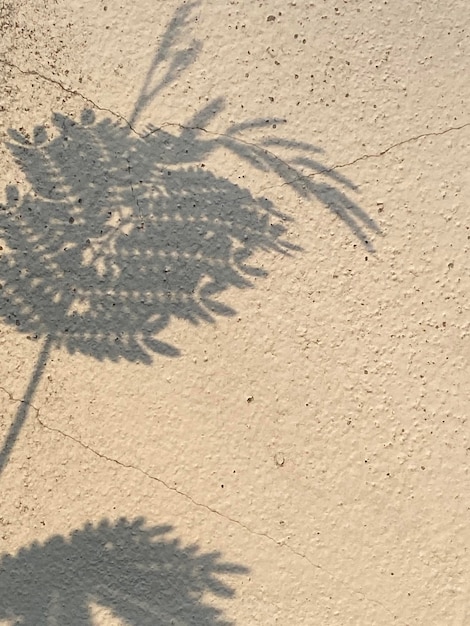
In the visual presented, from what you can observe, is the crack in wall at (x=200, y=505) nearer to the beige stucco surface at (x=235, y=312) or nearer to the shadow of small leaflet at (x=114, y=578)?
the beige stucco surface at (x=235, y=312)

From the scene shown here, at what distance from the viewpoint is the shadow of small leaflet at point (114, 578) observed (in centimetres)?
281

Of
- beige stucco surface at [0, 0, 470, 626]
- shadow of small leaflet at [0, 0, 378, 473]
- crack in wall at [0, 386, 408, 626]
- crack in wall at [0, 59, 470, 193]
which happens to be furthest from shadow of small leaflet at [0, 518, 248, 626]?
crack in wall at [0, 59, 470, 193]

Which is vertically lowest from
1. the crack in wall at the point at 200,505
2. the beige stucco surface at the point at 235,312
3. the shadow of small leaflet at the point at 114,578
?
the shadow of small leaflet at the point at 114,578

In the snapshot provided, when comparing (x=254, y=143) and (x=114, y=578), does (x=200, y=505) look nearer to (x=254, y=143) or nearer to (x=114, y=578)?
(x=114, y=578)

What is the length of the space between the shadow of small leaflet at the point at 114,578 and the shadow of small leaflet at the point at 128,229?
20.5 inches

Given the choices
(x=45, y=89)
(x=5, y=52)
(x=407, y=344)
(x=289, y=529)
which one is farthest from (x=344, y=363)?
(x=5, y=52)

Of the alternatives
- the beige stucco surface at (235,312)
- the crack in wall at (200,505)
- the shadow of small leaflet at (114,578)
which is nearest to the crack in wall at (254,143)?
the beige stucco surface at (235,312)

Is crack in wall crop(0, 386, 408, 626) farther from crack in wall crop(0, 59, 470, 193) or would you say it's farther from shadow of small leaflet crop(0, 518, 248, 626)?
crack in wall crop(0, 59, 470, 193)

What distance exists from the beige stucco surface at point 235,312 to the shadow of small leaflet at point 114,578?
1cm

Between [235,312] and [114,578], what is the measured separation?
1.34m

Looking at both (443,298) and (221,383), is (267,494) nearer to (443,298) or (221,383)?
(221,383)

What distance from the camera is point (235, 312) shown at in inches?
112

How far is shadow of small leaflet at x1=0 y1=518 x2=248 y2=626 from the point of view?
9.21 feet

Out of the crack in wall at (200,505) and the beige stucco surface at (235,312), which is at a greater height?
the beige stucco surface at (235,312)
